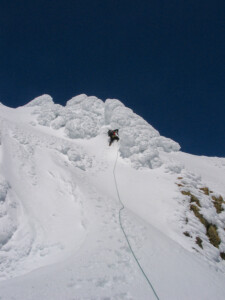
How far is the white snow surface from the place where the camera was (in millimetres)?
5516

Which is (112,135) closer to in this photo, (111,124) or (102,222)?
(111,124)

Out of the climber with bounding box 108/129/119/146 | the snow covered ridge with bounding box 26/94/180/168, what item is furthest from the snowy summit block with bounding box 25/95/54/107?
the climber with bounding box 108/129/119/146

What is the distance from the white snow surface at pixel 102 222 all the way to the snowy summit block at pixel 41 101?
10477 millimetres

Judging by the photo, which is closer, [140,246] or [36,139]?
[140,246]

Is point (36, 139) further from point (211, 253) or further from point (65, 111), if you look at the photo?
point (211, 253)

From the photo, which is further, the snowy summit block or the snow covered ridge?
the snowy summit block

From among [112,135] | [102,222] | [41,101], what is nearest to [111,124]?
→ [112,135]

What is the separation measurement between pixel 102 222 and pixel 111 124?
44.6 ft

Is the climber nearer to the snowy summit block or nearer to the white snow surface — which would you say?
the white snow surface

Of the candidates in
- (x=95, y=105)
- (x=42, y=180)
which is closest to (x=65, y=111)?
(x=95, y=105)

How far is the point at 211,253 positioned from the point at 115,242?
4733mm

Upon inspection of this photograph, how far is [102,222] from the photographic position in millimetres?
8602

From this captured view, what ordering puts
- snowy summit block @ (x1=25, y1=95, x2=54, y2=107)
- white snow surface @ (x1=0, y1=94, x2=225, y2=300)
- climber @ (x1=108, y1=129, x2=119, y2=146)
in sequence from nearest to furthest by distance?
white snow surface @ (x1=0, y1=94, x2=225, y2=300), climber @ (x1=108, y1=129, x2=119, y2=146), snowy summit block @ (x1=25, y1=95, x2=54, y2=107)

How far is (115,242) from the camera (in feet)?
24.3
